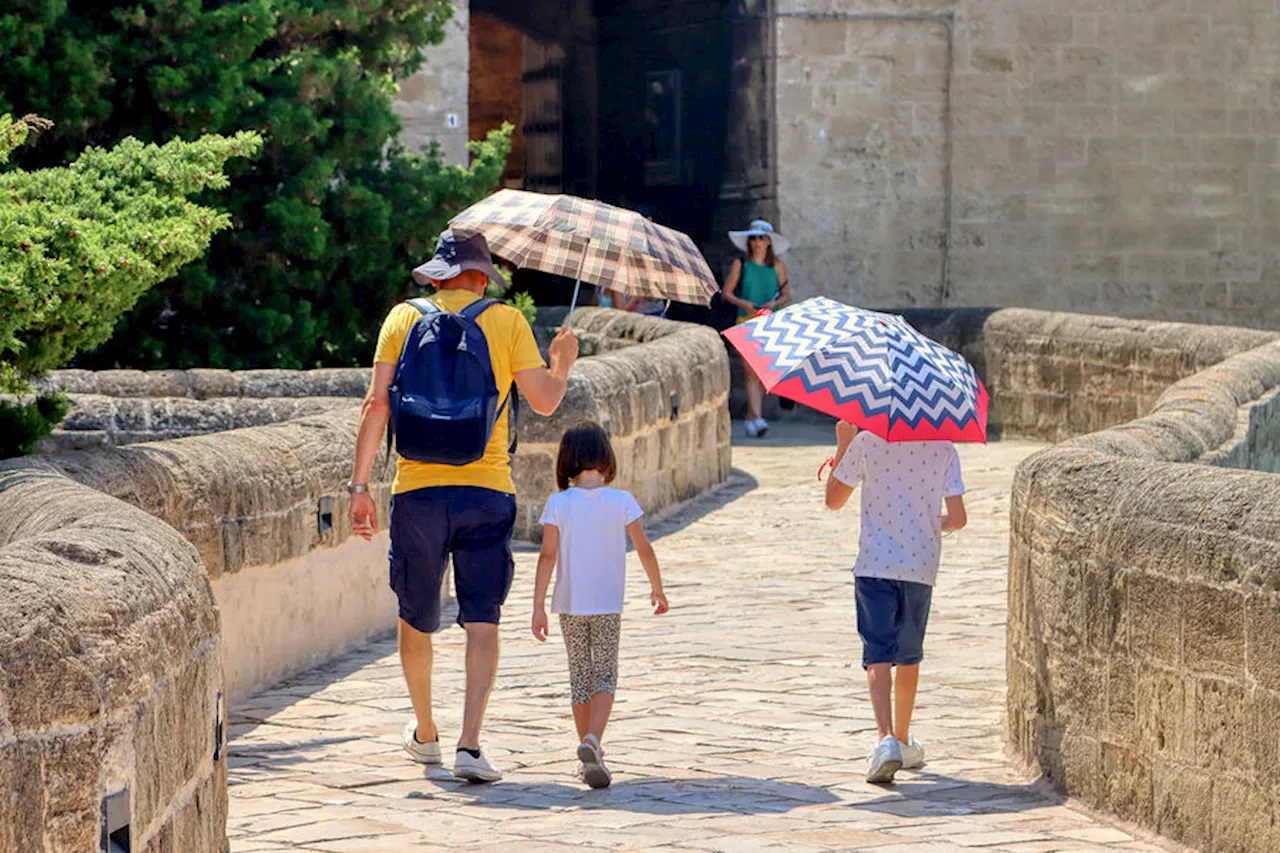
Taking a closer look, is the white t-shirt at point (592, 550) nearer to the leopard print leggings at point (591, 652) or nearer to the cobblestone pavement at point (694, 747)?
the leopard print leggings at point (591, 652)

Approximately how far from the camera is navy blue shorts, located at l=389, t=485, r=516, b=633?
5902 millimetres

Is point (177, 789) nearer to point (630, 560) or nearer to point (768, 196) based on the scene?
point (630, 560)

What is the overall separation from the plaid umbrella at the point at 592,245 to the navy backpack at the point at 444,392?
0.52m

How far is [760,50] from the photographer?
18922 mm

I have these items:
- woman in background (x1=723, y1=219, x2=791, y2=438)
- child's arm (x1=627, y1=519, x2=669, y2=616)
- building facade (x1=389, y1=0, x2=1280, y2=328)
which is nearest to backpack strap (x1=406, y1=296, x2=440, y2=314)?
child's arm (x1=627, y1=519, x2=669, y2=616)

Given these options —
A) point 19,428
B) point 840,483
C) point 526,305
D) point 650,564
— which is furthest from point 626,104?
point 650,564

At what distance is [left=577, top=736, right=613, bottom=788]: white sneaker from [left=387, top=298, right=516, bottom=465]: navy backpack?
30.6 inches

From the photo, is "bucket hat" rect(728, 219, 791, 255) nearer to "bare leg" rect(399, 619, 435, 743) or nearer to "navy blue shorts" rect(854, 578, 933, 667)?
"navy blue shorts" rect(854, 578, 933, 667)

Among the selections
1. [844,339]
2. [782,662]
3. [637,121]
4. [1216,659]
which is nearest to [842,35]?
[637,121]

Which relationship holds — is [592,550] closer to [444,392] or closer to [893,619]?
[444,392]

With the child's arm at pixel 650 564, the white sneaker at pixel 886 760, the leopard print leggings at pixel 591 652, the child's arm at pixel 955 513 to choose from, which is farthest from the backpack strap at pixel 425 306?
the white sneaker at pixel 886 760

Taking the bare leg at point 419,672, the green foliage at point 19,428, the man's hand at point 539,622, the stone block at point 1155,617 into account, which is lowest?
the bare leg at point 419,672

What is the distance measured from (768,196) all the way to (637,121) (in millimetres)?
2358

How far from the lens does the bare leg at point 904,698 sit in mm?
6207
